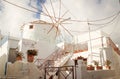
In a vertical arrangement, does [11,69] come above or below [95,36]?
below

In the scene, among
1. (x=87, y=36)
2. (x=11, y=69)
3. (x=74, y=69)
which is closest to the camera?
(x=11, y=69)

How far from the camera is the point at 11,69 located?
768 cm

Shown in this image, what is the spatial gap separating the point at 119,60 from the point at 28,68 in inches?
383

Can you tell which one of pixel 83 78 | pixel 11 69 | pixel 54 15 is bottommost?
pixel 83 78

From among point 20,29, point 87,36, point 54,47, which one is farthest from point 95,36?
point 20,29

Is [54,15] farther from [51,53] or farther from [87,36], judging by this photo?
[87,36]

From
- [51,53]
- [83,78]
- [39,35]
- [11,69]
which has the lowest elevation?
[83,78]

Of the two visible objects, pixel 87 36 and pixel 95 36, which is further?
pixel 87 36

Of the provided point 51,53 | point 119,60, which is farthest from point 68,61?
point 119,60

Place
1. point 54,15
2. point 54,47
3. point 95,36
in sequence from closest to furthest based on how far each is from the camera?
point 54,15
point 54,47
point 95,36

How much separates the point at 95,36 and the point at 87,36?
1.67m

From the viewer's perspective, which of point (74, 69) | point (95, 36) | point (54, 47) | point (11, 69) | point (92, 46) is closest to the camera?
point (11, 69)

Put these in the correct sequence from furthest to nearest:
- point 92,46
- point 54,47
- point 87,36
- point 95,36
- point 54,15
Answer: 1. point 87,36
2. point 95,36
3. point 92,46
4. point 54,47
5. point 54,15

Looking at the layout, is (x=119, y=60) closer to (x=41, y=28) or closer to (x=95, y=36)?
(x=95, y=36)
